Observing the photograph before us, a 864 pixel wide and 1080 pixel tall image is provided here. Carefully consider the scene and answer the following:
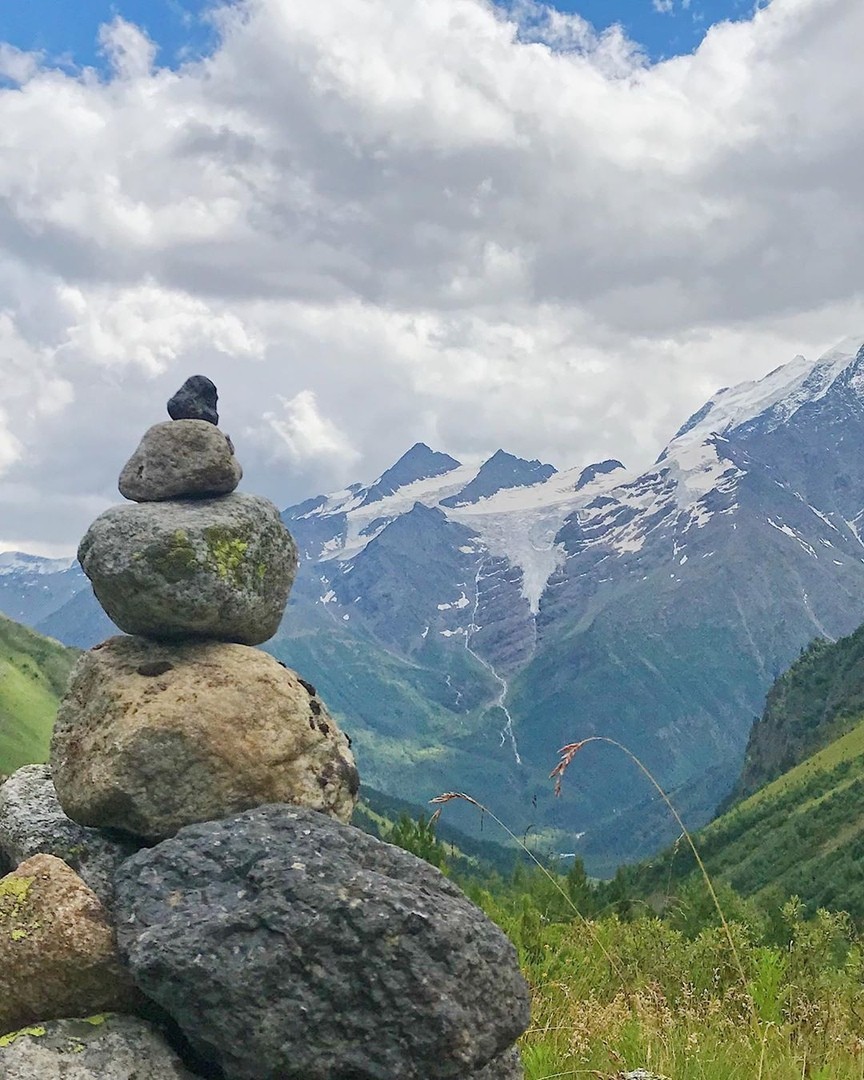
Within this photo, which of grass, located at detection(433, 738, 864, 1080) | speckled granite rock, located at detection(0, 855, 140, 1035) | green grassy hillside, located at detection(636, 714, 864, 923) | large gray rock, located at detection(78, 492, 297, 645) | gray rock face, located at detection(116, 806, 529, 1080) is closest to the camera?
grass, located at detection(433, 738, 864, 1080)

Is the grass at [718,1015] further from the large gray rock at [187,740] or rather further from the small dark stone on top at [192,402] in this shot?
the small dark stone on top at [192,402]

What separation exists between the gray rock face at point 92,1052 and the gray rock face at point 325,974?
1.88 ft

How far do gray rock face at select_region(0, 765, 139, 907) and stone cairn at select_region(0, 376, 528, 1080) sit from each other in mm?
33

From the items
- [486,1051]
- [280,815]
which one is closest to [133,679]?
[280,815]

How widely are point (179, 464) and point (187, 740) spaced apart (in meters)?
5.01

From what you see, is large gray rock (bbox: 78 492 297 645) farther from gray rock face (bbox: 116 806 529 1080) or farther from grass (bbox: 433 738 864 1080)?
grass (bbox: 433 738 864 1080)

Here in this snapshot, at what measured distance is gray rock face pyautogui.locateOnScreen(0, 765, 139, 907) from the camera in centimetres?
1409

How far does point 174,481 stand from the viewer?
56.7ft

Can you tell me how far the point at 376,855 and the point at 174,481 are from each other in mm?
7537

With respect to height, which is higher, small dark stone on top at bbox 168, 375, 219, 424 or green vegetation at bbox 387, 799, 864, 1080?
small dark stone on top at bbox 168, 375, 219, 424

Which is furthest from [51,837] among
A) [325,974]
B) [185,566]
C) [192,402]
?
[192,402]

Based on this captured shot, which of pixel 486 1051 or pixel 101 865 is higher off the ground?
pixel 101 865

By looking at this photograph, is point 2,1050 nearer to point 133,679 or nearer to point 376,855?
point 376,855

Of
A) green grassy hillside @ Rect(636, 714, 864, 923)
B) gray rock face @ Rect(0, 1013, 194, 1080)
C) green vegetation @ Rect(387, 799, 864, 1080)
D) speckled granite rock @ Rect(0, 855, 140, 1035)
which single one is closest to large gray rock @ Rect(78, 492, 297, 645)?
speckled granite rock @ Rect(0, 855, 140, 1035)
